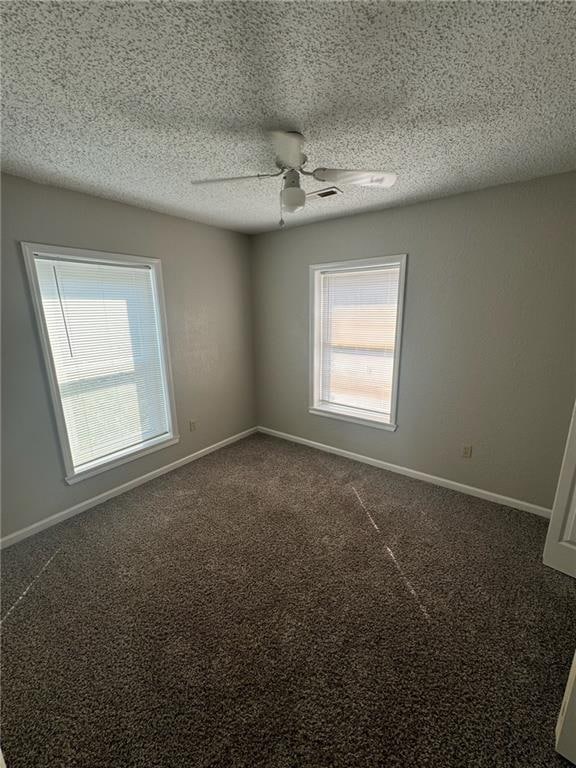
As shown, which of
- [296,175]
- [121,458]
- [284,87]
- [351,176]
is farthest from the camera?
[121,458]

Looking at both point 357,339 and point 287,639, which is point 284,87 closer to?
point 357,339

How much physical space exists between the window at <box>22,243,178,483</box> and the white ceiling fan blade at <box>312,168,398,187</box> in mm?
1865

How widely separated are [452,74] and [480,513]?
266 cm

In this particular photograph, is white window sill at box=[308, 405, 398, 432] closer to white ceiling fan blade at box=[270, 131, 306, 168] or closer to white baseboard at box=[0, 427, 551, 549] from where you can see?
white baseboard at box=[0, 427, 551, 549]

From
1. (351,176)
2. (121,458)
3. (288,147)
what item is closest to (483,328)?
(351,176)

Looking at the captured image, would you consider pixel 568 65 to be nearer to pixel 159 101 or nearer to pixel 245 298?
pixel 159 101

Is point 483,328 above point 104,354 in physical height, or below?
above

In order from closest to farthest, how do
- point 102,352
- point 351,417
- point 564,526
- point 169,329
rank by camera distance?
point 564,526, point 102,352, point 169,329, point 351,417

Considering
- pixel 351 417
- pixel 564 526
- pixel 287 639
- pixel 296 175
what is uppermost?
pixel 296 175


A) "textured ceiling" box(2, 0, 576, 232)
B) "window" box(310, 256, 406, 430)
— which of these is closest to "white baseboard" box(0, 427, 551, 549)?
"window" box(310, 256, 406, 430)

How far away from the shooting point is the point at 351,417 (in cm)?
315

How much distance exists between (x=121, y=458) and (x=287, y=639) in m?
2.01

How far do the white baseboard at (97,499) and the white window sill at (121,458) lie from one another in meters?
0.21

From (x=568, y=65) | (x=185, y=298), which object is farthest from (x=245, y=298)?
(x=568, y=65)
